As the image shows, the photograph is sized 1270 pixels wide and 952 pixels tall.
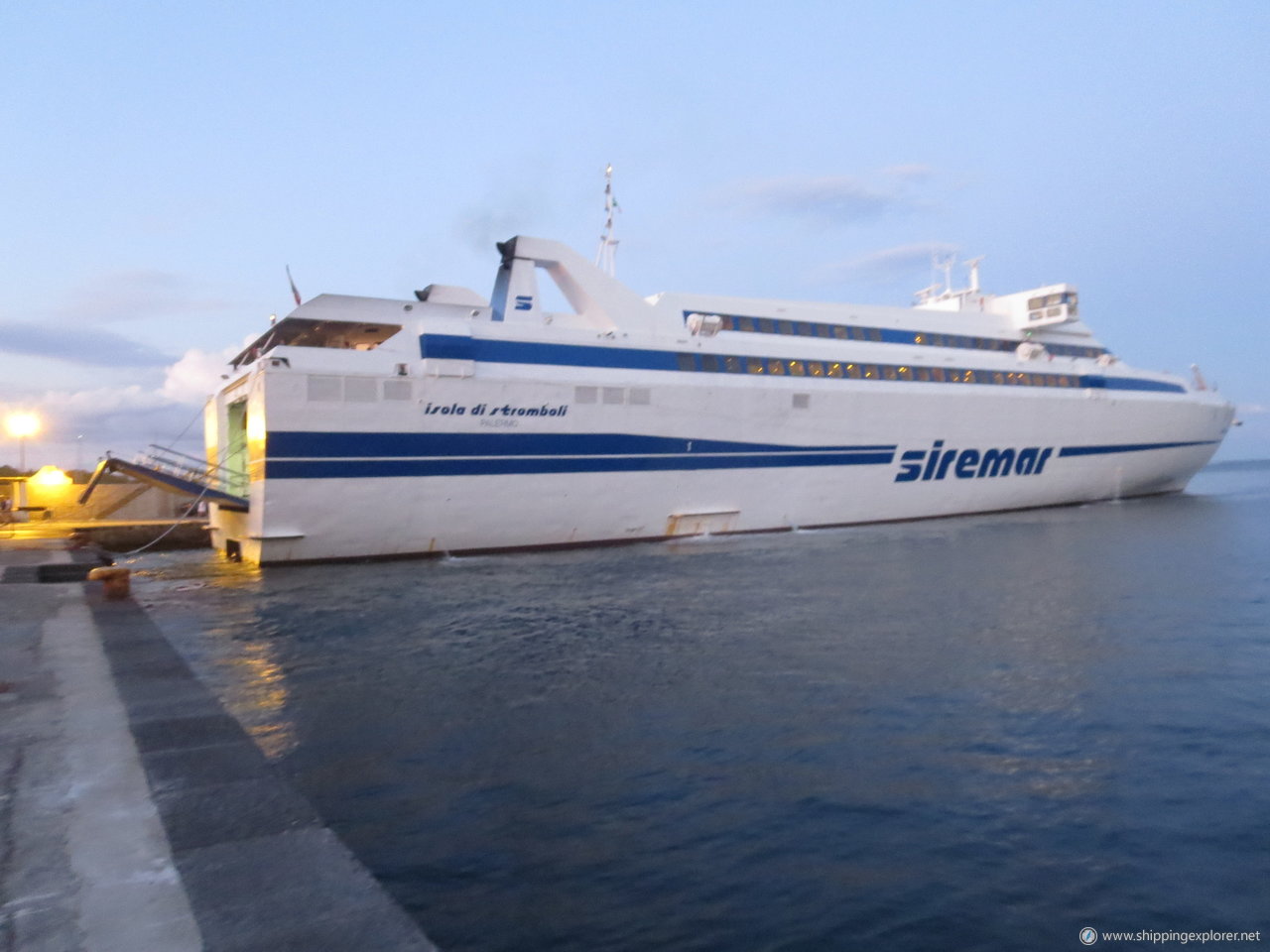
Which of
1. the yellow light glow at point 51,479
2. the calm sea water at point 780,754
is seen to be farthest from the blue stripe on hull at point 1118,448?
the yellow light glow at point 51,479

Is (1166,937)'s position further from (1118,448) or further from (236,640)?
(1118,448)

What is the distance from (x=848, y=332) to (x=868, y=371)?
1415 millimetres

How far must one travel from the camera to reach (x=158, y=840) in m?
3.72

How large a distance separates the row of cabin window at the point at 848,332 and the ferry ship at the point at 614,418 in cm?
8

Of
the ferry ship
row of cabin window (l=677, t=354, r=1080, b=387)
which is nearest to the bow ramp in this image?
the ferry ship

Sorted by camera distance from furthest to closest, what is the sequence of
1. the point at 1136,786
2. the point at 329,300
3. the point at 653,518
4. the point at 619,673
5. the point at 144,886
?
the point at 653,518
the point at 329,300
the point at 619,673
the point at 1136,786
the point at 144,886

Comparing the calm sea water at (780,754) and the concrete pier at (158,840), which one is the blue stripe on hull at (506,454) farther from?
the concrete pier at (158,840)

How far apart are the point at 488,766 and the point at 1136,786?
13.5 feet

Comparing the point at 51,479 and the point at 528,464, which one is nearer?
the point at 528,464

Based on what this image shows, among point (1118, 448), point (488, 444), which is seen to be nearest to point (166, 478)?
point (488, 444)

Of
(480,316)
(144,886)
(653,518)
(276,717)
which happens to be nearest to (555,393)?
(480,316)

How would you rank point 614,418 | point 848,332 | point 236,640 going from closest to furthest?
point 236,640 < point 614,418 < point 848,332

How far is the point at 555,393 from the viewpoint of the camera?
62.6ft

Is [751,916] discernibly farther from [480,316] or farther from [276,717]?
[480,316]
